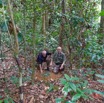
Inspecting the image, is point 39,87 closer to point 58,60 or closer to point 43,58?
point 43,58

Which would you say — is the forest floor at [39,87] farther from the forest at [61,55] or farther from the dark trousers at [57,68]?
the dark trousers at [57,68]

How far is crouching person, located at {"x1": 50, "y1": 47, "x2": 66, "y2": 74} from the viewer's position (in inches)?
322

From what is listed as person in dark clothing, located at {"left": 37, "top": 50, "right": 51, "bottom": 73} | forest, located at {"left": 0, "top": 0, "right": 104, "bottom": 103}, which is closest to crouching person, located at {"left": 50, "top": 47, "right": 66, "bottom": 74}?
forest, located at {"left": 0, "top": 0, "right": 104, "bottom": 103}

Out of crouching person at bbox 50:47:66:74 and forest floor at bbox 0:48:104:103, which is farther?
crouching person at bbox 50:47:66:74

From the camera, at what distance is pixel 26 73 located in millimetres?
7805

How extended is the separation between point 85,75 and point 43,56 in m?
1.78

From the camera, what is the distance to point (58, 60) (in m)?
8.38

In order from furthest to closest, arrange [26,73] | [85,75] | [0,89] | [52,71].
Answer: [52,71], [26,73], [85,75], [0,89]

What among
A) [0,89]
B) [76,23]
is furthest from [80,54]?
[0,89]

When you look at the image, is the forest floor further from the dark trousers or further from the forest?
the dark trousers

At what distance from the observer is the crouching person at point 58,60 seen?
8.18m

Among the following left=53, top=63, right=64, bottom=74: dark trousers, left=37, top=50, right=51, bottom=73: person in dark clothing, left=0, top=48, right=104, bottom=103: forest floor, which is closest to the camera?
left=0, top=48, right=104, bottom=103: forest floor

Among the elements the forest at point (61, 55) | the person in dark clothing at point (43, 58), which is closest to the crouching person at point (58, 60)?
the forest at point (61, 55)

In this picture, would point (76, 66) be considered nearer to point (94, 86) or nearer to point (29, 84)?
point (94, 86)
